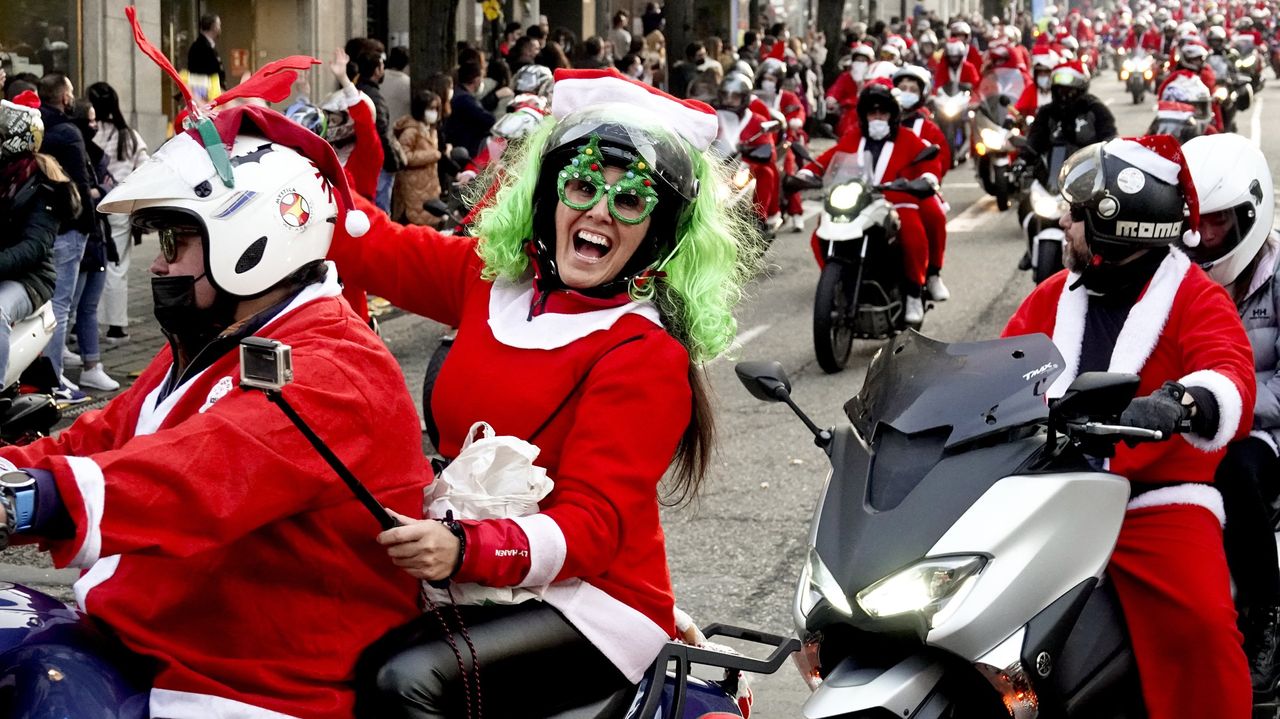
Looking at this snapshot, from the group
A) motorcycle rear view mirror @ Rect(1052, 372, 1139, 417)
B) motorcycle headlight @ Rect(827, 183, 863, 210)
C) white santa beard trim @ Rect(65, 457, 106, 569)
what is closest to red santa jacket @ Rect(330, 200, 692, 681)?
white santa beard trim @ Rect(65, 457, 106, 569)

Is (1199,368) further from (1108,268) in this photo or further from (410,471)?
(410,471)

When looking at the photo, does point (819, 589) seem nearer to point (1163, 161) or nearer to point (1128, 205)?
point (1128, 205)

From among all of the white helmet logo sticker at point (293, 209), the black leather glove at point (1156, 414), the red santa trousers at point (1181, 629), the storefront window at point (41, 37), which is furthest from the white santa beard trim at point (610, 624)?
the storefront window at point (41, 37)

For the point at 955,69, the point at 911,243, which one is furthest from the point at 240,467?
the point at 955,69

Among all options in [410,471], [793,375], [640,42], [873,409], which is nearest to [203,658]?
[410,471]

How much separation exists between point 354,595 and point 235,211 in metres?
0.64

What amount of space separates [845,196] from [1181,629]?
693cm

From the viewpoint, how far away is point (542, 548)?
281cm

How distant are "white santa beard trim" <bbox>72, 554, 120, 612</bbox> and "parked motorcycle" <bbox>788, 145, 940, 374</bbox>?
734 cm

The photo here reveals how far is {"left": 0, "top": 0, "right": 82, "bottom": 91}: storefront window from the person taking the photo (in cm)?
1734

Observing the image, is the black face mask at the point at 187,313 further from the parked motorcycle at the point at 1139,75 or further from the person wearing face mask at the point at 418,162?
the parked motorcycle at the point at 1139,75

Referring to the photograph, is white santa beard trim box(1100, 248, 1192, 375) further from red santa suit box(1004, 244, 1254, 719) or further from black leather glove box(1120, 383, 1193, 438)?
black leather glove box(1120, 383, 1193, 438)

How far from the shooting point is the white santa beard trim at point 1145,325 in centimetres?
391

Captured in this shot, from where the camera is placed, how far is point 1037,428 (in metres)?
3.32
